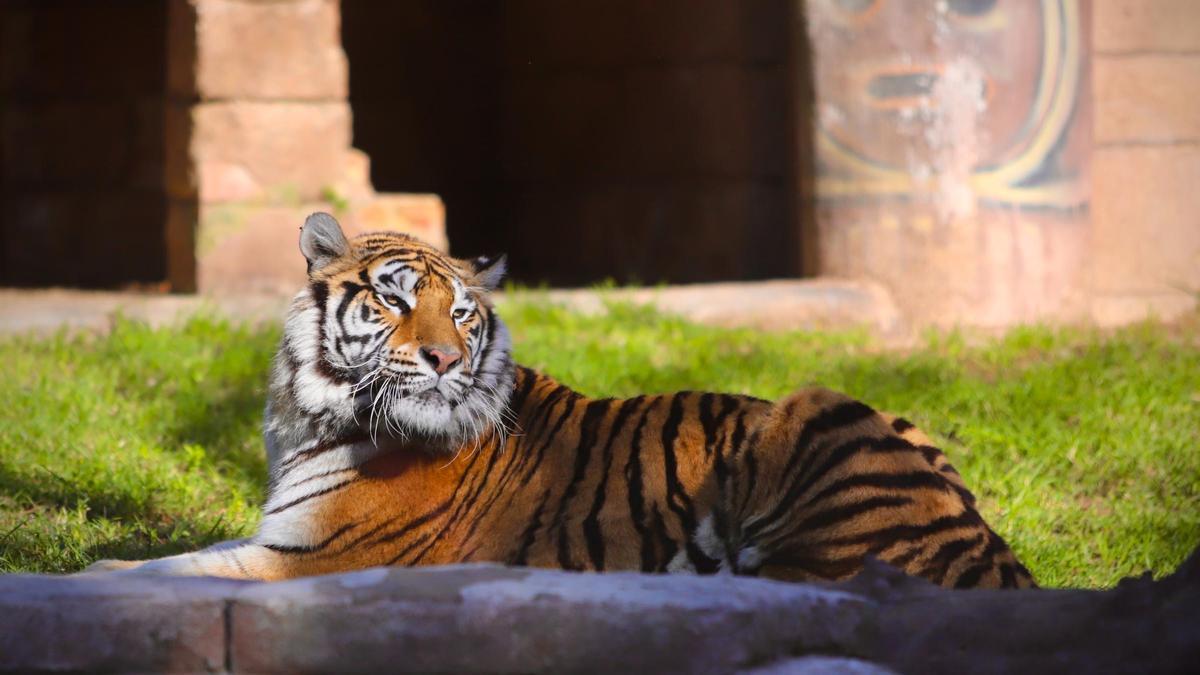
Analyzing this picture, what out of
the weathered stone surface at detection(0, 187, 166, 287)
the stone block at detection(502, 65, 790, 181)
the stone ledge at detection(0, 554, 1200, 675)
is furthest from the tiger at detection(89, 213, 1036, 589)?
the weathered stone surface at detection(0, 187, 166, 287)

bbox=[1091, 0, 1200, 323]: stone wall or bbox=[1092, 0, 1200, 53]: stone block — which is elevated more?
bbox=[1092, 0, 1200, 53]: stone block

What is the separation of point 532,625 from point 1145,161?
623 centimetres

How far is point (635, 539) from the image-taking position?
330 centimetres

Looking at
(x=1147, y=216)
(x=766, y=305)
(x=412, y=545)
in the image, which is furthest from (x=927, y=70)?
(x=412, y=545)

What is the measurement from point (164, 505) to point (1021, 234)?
4.51m

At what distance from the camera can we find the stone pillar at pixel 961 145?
714 cm

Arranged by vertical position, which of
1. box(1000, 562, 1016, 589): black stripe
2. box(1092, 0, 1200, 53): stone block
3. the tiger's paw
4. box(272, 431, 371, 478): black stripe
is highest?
box(1092, 0, 1200, 53): stone block

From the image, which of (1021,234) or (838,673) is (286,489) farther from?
(1021,234)

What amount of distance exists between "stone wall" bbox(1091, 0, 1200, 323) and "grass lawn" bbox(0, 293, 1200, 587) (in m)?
0.91

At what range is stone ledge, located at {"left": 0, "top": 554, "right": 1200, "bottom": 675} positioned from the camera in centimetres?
248

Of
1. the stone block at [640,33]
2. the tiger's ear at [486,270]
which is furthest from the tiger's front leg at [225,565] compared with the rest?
the stone block at [640,33]

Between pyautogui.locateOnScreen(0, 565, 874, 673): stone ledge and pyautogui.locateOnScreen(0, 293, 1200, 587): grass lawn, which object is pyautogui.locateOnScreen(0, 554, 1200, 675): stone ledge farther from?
pyautogui.locateOnScreen(0, 293, 1200, 587): grass lawn

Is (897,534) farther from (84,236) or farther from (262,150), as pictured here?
(84,236)

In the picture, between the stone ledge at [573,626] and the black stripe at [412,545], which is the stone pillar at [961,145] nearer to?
the black stripe at [412,545]
